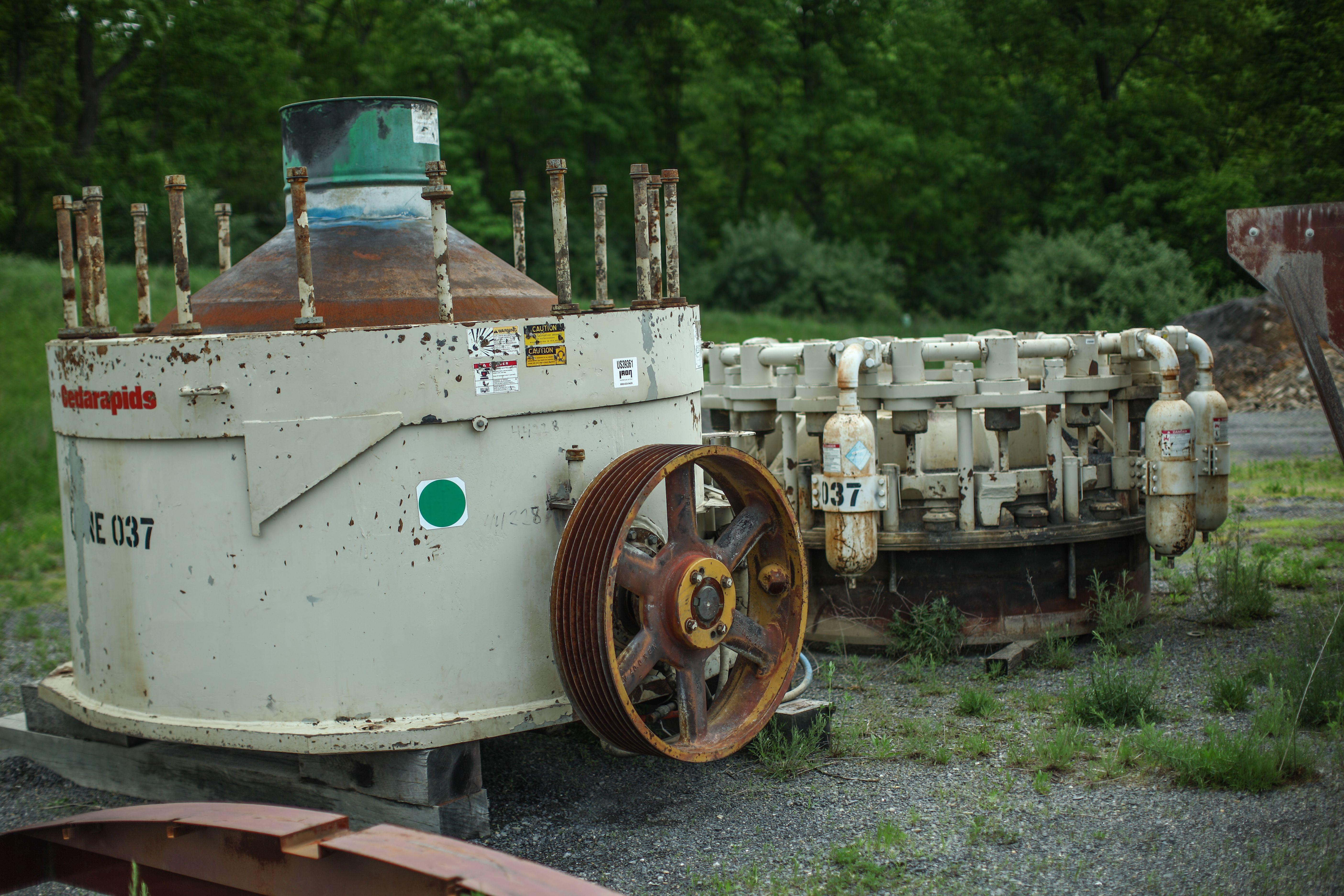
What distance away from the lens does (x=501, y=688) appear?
455 centimetres

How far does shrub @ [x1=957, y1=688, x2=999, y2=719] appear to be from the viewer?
5801mm

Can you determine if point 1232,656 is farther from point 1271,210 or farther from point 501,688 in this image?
point 501,688

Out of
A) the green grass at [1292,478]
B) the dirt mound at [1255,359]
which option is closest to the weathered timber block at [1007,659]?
the green grass at [1292,478]

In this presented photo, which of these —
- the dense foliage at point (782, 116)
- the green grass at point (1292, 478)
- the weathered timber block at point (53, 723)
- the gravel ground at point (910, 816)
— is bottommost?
the gravel ground at point (910, 816)

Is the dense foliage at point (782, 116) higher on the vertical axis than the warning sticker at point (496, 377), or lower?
higher

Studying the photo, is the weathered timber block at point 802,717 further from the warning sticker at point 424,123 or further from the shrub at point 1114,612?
the warning sticker at point 424,123

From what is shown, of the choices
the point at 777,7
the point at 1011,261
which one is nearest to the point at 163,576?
the point at 1011,261

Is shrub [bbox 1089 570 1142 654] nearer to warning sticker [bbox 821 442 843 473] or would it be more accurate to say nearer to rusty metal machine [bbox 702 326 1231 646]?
rusty metal machine [bbox 702 326 1231 646]

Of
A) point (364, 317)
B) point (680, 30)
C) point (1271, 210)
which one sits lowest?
point (364, 317)

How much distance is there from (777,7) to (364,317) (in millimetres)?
32761

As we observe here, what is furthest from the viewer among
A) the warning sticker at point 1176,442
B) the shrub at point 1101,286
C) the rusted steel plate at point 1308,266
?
the shrub at point 1101,286

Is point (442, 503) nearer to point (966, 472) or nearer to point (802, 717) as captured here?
point (802, 717)

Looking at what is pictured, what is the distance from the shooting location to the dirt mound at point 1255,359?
1775 centimetres

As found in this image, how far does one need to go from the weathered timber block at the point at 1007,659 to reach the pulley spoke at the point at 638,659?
2673 mm
